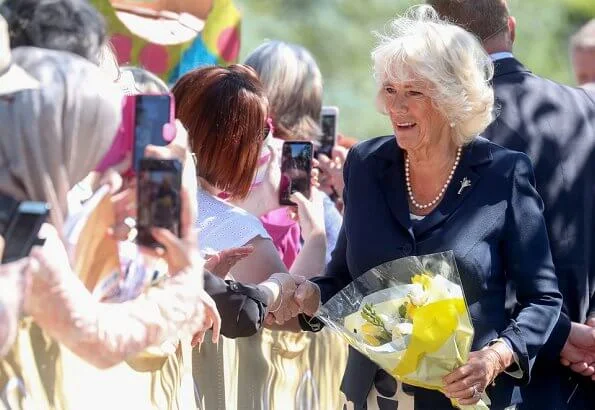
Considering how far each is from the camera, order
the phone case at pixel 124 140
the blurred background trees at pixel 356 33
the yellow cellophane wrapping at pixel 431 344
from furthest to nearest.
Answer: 1. the blurred background trees at pixel 356 33
2. the yellow cellophane wrapping at pixel 431 344
3. the phone case at pixel 124 140

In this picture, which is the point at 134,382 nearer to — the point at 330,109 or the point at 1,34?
the point at 1,34

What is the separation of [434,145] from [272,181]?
0.94 meters

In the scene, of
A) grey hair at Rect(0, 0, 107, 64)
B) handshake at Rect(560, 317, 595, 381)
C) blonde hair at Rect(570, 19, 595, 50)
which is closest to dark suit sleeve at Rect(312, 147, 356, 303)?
handshake at Rect(560, 317, 595, 381)

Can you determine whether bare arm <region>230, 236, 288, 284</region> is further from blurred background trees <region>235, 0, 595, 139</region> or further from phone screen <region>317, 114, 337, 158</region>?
blurred background trees <region>235, 0, 595, 139</region>

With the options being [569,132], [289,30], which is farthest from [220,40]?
[289,30]

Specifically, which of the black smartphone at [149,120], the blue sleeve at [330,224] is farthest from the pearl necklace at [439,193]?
the black smartphone at [149,120]

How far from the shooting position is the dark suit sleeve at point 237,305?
3734 millimetres

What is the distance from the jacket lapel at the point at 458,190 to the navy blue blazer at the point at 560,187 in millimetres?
339

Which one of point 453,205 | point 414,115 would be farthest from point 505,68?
point 453,205

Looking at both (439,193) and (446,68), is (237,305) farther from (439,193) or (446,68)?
(446,68)

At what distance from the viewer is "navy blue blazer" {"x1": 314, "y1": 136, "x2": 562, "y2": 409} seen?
386 cm

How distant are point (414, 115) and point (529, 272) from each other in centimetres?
60

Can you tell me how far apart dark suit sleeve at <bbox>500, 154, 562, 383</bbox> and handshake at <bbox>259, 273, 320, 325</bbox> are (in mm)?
651

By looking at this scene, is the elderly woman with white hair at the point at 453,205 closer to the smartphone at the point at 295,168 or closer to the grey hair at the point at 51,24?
the smartphone at the point at 295,168
